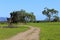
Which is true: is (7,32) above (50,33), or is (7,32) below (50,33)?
above

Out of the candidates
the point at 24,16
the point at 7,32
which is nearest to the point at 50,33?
the point at 7,32

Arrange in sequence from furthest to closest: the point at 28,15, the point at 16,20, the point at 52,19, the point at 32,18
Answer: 1. the point at 52,19
2. the point at 32,18
3. the point at 28,15
4. the point at 16,20

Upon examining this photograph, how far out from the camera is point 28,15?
11475 centimetres

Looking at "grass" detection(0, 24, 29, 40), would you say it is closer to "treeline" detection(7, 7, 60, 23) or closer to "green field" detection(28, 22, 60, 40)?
"green field" detection(28, 22, 60, 40)

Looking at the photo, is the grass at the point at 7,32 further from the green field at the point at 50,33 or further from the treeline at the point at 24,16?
the treeline at the point at 24,16

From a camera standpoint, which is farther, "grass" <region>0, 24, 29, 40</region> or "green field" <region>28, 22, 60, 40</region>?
"grass" <region>0, 24, 29, 40</region>

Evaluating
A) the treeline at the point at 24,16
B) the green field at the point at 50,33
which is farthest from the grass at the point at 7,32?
the treeline at the point at 24,16

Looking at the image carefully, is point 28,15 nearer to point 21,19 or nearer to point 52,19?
point 21,19

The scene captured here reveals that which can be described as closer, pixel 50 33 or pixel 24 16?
pixel 50 33

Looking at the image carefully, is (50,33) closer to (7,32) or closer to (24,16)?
(7,32)

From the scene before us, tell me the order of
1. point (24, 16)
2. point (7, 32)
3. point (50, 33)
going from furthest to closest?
point (24, 16), point (7, 32), point (50, 33)

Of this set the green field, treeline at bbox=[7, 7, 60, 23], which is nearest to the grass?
the green field

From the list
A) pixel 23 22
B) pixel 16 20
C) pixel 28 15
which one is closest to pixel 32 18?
pixel 28 15

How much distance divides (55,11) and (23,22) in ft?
192
